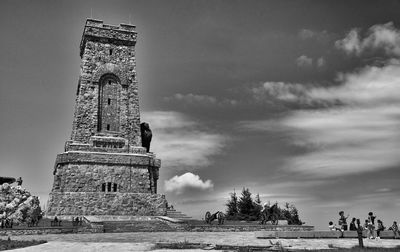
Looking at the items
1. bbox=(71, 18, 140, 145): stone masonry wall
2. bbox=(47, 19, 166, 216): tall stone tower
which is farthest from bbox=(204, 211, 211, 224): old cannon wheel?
bbox=(71, 18, 140, 145): stone masonry wall

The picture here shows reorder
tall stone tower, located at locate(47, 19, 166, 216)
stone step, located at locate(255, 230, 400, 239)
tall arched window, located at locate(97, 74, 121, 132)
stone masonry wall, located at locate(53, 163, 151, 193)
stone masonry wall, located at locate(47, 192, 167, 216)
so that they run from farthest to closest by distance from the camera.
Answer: tall arched window, located at locate(97, 74, 121, 132) < stone masonry wall, located at locate(53, 163, 151, 193) < tall stone tower, located at locate(47, 19, 166, 216) < stone masonry wall, located at locate(47, 192, 167, 216) < stone step, located at locate(255, 230, 400, 239)

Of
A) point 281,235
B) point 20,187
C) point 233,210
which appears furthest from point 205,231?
point 233,210

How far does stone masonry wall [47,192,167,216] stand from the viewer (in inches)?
1232

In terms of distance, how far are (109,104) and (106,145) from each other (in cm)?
447

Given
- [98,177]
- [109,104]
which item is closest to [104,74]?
[109,104]

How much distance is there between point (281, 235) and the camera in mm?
17406

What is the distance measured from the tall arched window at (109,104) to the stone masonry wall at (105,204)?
7405 millimetres

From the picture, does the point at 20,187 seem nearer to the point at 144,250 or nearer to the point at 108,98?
the point at 108,98

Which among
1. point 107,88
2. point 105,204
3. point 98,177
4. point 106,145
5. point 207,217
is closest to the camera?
point 207,217

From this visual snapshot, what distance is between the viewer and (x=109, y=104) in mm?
38562

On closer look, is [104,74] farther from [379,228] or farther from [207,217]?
[379,228]

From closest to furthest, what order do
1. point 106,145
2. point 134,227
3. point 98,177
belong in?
point 134,227 < point 98,177 < point 106,145

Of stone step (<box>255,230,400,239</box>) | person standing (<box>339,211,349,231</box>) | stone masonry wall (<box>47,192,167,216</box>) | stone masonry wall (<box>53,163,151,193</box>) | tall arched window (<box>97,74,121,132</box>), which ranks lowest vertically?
stone step (<box>255,230,400,239</box>)

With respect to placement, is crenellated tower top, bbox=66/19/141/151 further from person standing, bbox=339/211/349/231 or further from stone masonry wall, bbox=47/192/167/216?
person standing, bbox=339/211/349/231
